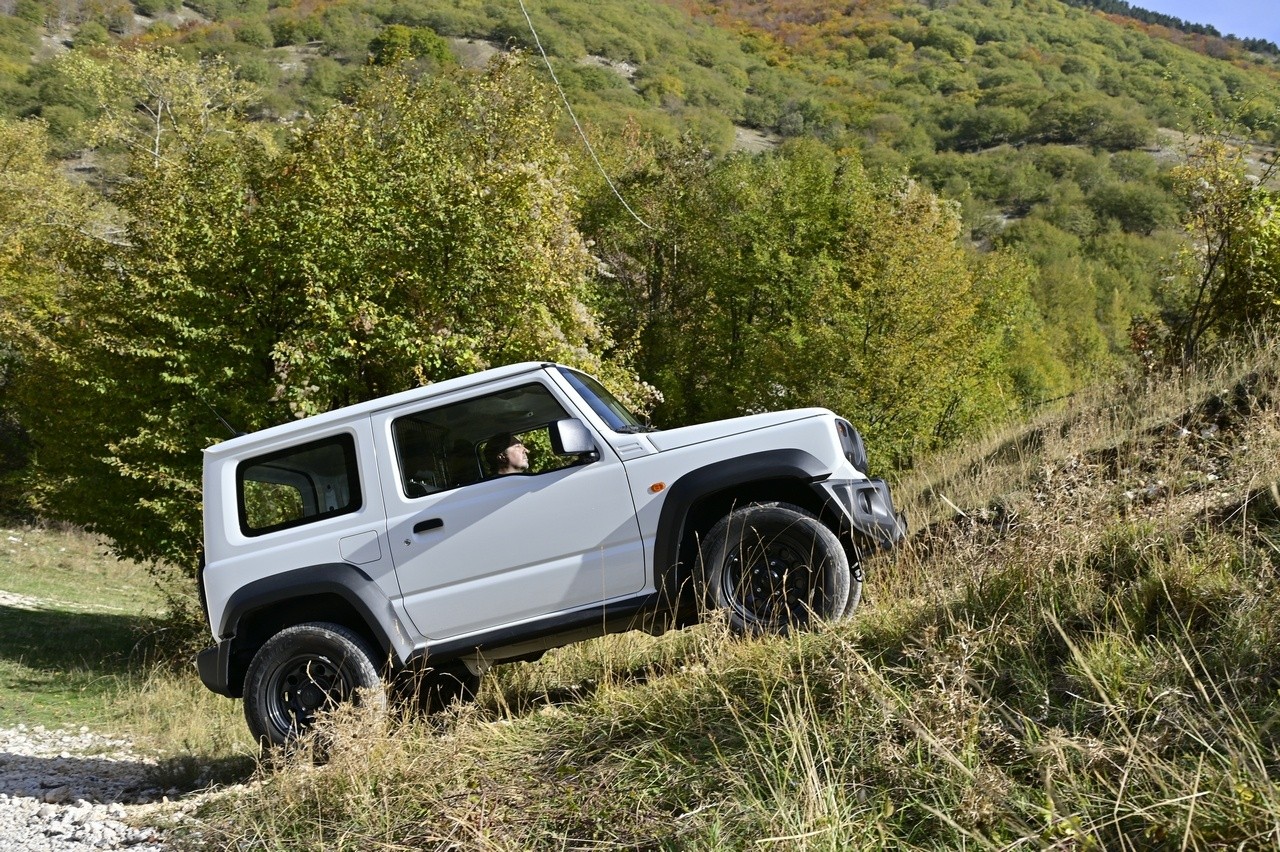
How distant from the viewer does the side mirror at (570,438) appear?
552 cm

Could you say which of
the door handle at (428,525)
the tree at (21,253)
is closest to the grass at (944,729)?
the door handle at (428,525)

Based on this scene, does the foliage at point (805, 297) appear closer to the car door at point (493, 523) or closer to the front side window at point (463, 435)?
the front side window at point (463, 435)

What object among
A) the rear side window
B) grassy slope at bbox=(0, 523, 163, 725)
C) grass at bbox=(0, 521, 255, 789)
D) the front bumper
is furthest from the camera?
grassy slope at bbox=(0, 523, 163, 725)

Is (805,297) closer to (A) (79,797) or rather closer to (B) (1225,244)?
(B) (1225,244)

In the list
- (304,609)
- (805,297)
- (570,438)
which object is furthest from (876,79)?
(304,609)

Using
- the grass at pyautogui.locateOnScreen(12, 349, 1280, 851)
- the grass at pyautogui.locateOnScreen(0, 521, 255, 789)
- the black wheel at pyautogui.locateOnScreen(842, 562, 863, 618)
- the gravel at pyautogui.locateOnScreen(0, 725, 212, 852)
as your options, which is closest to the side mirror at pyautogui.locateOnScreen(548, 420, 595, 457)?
the grass at pyautogui.locateOnScreen(12, 349, 1280, 851)

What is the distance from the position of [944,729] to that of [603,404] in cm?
315

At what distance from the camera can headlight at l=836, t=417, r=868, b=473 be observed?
5.84 m

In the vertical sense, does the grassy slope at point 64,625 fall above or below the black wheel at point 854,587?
below

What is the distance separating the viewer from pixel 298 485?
6.26 meters

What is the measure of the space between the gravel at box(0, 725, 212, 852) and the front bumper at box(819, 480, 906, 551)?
12.7ft

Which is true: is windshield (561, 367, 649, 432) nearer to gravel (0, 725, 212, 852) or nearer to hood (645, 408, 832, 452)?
hood (645, 408, 832, 452)

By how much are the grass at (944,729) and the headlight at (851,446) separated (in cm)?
58

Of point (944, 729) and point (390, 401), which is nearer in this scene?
point (944, 729)
